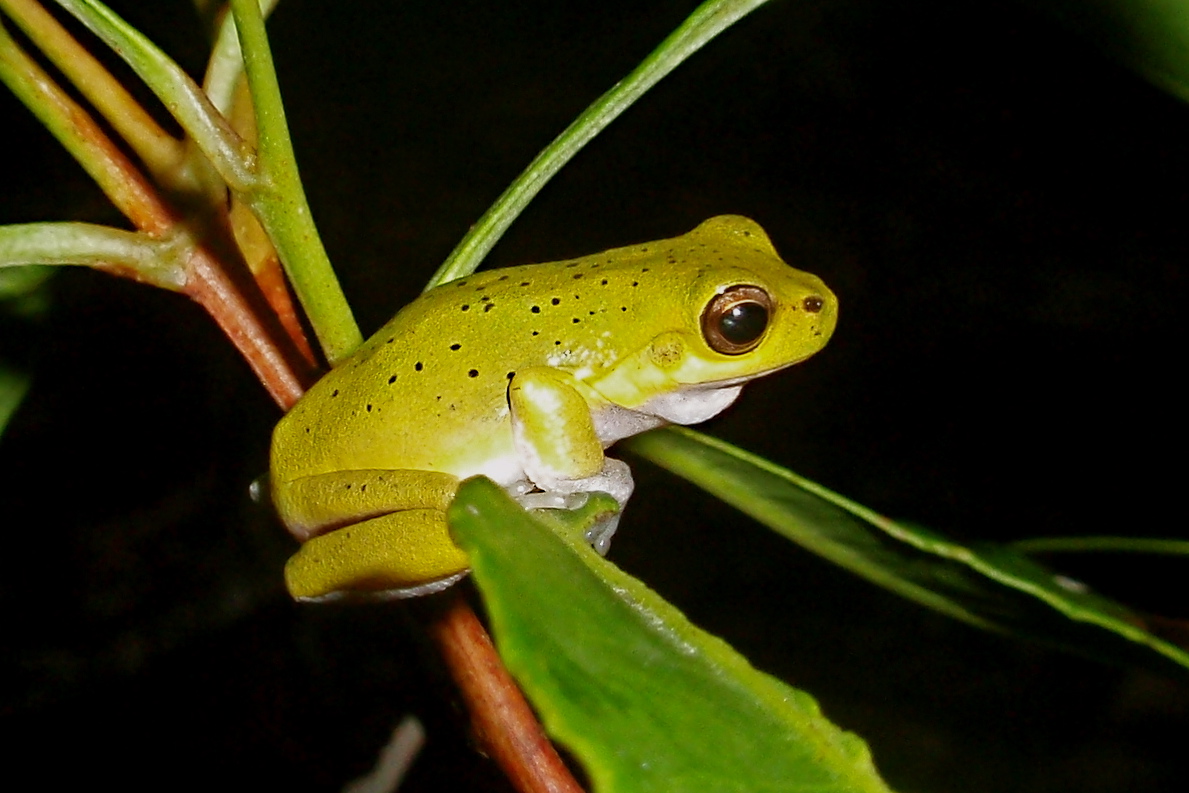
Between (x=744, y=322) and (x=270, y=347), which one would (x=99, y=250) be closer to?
(x=270, y=347)

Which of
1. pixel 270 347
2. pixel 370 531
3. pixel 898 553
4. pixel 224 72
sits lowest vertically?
pixel 898 553

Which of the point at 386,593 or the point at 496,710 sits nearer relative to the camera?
the point at 496,710

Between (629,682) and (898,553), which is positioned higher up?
(629,682)

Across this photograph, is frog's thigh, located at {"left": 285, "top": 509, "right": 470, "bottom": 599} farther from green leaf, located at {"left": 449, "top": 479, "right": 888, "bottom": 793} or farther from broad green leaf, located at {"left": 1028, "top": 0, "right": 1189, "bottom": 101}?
broad green leaf, located at {"left": 1028, "top": 0, "right": 1189, "bottom": 101}

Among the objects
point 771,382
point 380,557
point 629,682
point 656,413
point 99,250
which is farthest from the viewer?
point 771,382

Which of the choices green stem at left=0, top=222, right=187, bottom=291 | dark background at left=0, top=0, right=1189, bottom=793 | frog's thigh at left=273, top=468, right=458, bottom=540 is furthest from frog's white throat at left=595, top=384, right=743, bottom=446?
dark background at left=0, top=0, right=1189, bottom=793

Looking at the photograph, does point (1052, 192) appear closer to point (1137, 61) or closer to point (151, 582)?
point (1137, 61)

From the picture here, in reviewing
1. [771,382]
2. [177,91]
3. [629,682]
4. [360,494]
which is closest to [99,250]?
[177,91]
